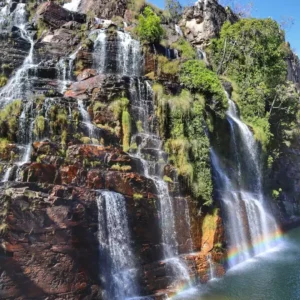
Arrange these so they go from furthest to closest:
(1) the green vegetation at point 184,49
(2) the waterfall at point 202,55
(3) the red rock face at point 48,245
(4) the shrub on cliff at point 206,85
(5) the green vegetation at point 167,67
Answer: (2) the waterfall at point 202,55 → (1) the green vegetation at point 184,49 → (5) the green vegetation at point 167,67 → (4) the shrub on cliff at point 206,85 → (3) the red rock face at point 48,245

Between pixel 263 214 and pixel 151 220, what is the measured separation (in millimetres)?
11766

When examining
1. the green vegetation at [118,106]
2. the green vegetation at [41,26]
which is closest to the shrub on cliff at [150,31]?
the green vegetation at [41,26]

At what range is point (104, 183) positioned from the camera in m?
14.3

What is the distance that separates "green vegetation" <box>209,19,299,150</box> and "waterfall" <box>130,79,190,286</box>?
40.9ft

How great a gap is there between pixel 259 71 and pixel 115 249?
24.4 metres

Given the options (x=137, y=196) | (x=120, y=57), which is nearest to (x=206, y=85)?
(x=120, y=57)

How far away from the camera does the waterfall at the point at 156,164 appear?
49.9 feet

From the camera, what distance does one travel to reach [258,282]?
51.2ft

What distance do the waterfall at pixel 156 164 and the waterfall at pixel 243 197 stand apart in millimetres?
4349

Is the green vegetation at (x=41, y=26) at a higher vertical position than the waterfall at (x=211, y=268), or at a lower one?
higher

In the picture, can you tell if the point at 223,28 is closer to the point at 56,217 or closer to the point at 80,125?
the point at 80,125

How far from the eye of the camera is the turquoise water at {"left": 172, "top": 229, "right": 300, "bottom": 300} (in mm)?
14000

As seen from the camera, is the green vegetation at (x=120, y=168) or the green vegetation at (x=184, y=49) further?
the green vegetation at (x=184, y=49)

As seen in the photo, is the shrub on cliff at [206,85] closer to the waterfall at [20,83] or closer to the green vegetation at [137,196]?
the green vegetation at [137,196]
